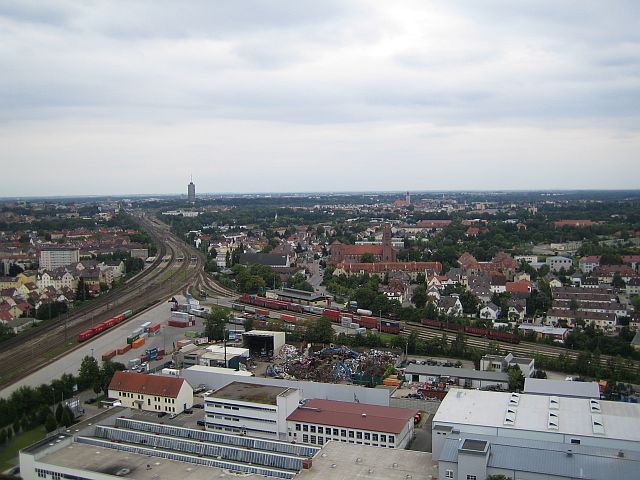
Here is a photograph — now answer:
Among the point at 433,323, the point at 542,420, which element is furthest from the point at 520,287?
the point at 542,420

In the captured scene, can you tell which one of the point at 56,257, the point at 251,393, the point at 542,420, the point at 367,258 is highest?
the point at 56,257

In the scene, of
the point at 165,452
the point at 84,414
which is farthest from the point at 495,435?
the point at 84,414

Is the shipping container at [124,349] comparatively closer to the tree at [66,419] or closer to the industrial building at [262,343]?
the industrial building at [262,343]

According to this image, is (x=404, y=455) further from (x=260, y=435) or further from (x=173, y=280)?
(x=173, y=280)

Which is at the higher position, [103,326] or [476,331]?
[103,326]

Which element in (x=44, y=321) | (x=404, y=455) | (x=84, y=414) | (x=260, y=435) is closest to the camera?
(x=404, y=455)

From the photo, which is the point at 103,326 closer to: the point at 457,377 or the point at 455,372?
the point at 455,372

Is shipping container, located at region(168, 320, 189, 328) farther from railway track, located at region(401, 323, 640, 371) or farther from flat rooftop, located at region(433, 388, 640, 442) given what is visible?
flat rooftop, located at region(433, 388, 640, 442)
